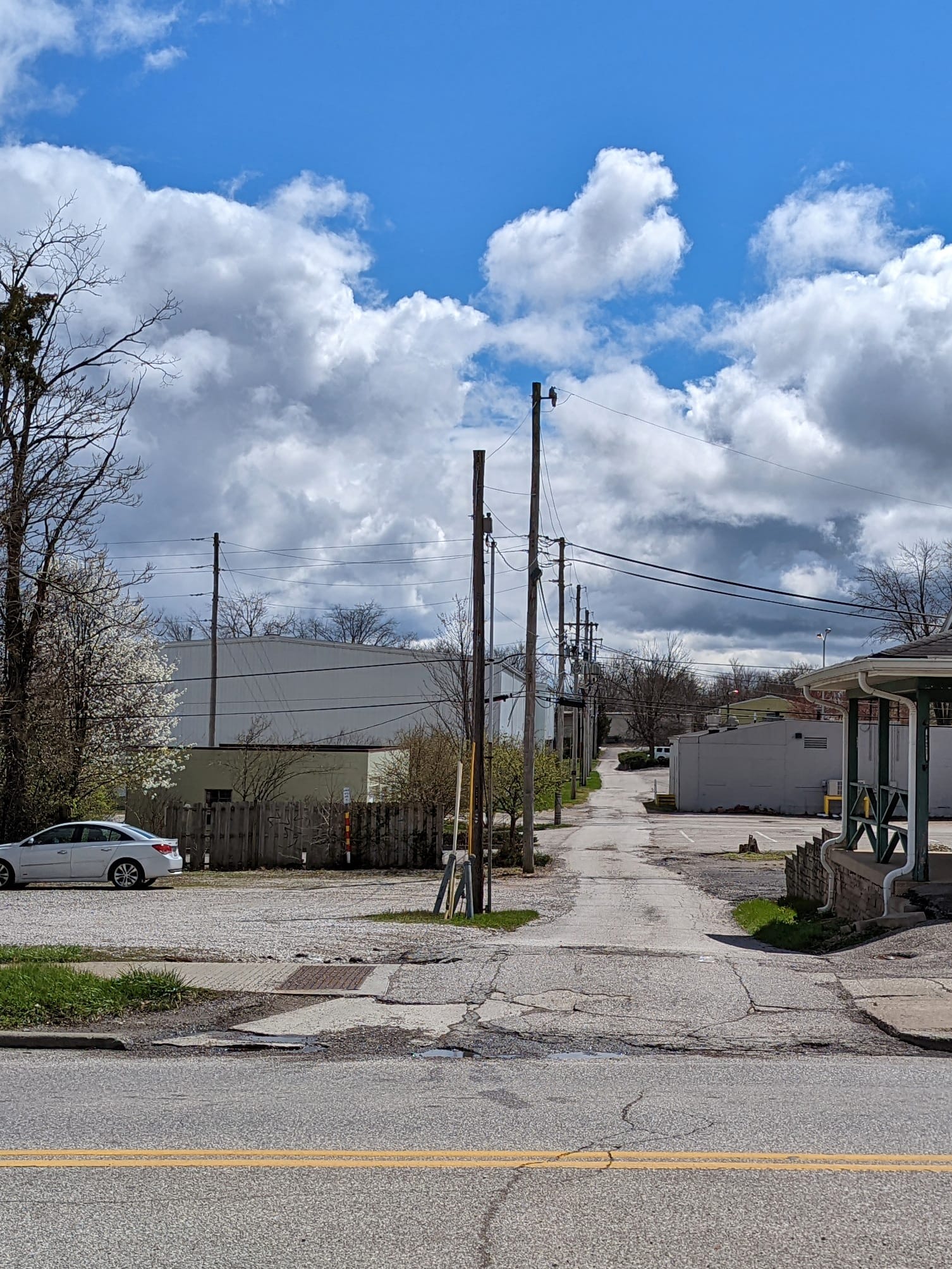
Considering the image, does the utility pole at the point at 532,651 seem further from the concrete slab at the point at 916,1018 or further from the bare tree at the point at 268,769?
the concrete slab at the point at 916,1018

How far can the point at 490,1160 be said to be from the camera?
5551 millimetres

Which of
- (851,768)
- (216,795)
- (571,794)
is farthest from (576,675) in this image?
(851,768)

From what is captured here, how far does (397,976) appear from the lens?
36.8 feet

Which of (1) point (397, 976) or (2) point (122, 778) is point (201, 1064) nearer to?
(1) point (397, 976)

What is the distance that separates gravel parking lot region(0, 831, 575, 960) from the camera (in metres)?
13.4

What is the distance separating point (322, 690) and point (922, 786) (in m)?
43.9

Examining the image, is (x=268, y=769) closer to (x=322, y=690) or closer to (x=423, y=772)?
(x=423, y=772)

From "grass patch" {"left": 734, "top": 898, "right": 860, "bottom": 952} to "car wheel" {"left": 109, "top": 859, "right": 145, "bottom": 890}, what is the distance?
11944 millimetres

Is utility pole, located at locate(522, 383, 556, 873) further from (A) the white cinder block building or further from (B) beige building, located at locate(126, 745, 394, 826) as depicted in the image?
(A) the white cinder block building

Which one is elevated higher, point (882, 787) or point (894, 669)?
point (894, 669)

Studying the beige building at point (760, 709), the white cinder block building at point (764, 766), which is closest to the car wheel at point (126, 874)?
the white cinder block building at point (764, 766)

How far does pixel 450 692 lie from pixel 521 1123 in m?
42.5

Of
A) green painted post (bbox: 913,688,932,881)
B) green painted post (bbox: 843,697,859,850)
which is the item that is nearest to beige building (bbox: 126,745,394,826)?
green painted post (bbox: 843,697,859,850)

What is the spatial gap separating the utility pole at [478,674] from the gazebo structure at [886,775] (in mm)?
5616
